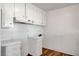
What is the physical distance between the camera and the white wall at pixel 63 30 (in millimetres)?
1308

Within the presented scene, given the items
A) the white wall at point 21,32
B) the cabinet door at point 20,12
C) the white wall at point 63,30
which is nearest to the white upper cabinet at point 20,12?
the cabinet door at point 20,12

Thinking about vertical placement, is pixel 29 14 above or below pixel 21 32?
above

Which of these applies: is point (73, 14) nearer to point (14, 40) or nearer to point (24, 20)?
point (24, 20)

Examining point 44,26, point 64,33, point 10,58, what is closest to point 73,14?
point 64,33

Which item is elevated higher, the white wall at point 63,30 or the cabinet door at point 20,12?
the cabinet door at point 20,12

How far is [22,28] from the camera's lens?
4.50 feet

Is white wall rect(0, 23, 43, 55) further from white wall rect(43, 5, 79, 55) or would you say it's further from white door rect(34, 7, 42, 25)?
white wall rect(43, 5, 79, 55)

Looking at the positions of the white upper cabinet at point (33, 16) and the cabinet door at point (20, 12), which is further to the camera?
the white upper cabinet at point (33, 16)

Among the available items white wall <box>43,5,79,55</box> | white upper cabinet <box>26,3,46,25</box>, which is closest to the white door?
white upper cabinet <box>26,3,46,25</box>

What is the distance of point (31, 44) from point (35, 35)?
0.20 meters

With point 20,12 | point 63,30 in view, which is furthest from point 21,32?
point 63,30

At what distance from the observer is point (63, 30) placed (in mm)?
1402

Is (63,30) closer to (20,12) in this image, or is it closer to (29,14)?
(29,14)

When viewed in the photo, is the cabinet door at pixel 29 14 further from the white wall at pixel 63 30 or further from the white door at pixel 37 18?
the white wall at pixel 63 30
